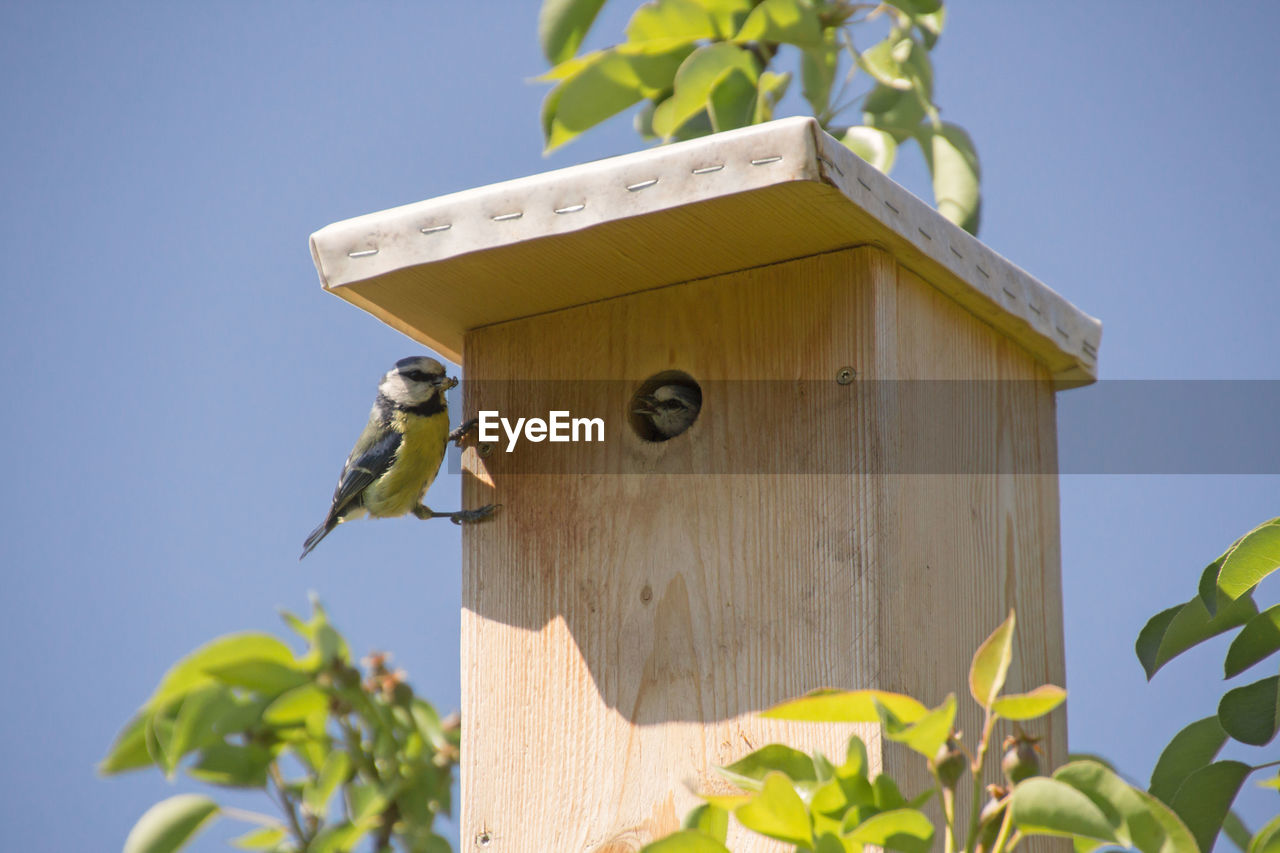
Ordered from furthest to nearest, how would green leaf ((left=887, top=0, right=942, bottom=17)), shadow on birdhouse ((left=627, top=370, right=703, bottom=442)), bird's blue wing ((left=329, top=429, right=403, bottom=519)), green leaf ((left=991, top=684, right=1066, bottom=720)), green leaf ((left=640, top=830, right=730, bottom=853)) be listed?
bird's blue wing ((left=329, top=429, right=403, bottom=519)) < green leaf ((left=887, top=0, right=942, bottom=17)) < shadow on birdhouse ((left=627, top=370, right=703, bottom=442)) < green leaf ((left=640, top=830, right=730, bottom=853)) < green leaf ((left=991, top=684, right=1066, bottom=720))

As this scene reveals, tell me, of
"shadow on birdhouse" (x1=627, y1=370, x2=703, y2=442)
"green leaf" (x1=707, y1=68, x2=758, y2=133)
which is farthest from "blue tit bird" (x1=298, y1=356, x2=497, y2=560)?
"green leaf" (x1=707, y1=68, x2=758, y2=133)

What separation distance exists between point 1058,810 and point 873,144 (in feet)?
5.05

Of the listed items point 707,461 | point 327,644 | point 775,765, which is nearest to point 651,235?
point 707,461

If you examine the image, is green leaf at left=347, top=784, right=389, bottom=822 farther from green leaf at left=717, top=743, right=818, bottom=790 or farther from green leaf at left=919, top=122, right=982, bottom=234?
green leaf at left=919, top=122, right=982, bottom=234

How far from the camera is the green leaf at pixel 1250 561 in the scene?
145cm

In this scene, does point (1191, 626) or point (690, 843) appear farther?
point (1191, 626)

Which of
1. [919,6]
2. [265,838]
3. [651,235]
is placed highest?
[919,6]

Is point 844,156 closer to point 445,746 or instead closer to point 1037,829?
point 1037,829

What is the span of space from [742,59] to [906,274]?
1.49 feet

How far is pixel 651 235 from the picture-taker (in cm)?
183

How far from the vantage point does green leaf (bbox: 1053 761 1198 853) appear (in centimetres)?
115

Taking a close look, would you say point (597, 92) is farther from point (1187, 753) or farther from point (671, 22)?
point (1187, 753)

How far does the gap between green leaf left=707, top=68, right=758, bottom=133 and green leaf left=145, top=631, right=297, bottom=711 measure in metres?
1.01

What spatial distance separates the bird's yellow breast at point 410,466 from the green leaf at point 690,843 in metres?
1.74
